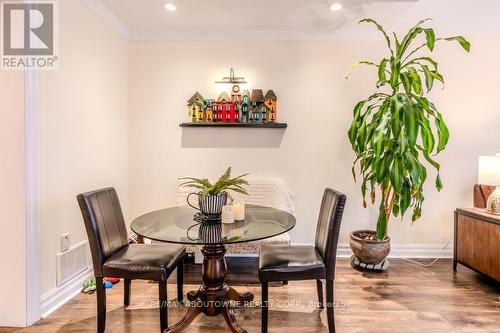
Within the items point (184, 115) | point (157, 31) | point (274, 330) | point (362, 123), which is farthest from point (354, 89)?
point (274, 330)

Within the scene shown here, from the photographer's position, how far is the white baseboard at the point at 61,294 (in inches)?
86.1

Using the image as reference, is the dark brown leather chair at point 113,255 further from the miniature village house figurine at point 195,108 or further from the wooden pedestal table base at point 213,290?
the miniature village house figurine at point 195,108

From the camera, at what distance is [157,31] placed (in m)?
3.37

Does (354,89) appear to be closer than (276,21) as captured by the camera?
No

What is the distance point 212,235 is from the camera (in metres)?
1.76

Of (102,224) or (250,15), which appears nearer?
(102,224)

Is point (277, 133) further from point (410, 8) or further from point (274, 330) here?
point (274, 330)

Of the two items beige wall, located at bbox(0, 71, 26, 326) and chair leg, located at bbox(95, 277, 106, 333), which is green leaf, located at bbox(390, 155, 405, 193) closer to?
chair leg, located at bbox(95, 277, 106, 333)

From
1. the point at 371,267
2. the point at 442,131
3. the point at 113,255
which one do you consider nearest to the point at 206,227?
the point at 113,255

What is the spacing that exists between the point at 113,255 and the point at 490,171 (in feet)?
10.2

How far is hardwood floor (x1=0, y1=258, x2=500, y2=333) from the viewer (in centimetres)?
208

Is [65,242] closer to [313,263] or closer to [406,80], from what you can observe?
[313,263]

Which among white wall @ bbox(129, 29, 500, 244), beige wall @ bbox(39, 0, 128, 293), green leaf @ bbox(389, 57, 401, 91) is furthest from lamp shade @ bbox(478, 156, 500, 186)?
beige wall @ bbox(39, 0, 128, 293)

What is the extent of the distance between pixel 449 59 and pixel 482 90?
1.61ft
